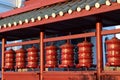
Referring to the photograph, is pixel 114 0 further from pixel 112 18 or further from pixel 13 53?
pixel 13 53

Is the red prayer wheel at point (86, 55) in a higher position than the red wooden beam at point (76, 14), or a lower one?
lower

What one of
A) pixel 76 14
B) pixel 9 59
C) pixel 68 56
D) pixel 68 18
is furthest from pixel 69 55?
pixel 9 59

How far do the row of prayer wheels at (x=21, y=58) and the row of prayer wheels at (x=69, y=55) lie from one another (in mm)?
489

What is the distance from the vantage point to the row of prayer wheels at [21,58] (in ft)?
22.6

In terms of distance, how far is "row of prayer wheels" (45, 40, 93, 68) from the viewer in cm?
574

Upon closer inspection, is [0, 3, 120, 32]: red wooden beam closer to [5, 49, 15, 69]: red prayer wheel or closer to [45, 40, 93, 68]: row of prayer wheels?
[45, 40, 93, 68]: row of prayer wheels

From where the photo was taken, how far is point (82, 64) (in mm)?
5742

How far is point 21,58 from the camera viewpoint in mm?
7227

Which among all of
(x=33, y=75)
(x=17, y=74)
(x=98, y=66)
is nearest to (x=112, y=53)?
(x=98, y=66)

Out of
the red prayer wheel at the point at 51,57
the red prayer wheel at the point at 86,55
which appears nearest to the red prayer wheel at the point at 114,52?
the red prayer wheel at the point at 86,55

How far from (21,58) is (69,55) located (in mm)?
1568

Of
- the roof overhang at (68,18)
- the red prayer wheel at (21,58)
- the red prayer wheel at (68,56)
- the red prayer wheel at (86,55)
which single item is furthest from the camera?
the red prayer wheel at (21,58)

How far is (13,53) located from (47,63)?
1456 mm

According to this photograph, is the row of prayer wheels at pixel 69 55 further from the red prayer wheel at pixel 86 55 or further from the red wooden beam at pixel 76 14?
the red wooden beam at pixel 76 14
